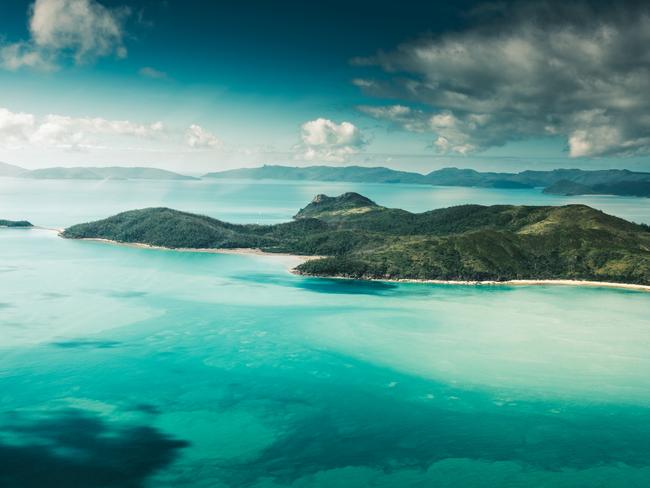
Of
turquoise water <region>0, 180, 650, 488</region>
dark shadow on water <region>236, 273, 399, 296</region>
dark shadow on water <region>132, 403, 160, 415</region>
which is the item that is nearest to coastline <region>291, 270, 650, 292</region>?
dark shadow on water <region>236, 273, 399, 296</region>

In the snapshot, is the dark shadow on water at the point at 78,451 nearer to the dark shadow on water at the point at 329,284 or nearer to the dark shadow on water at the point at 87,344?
the dark shadow on water at the point at 87,344

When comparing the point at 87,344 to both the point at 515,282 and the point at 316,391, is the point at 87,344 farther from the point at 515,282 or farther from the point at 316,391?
the point at 515,282

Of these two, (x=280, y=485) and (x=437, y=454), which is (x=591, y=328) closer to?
(x=437, y=454)

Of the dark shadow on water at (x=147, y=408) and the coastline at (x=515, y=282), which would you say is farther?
the coastline at (x=515, y=282)

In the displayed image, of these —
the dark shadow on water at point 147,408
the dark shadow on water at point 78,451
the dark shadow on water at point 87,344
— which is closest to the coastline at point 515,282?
the dark shadow on water at point 87,344

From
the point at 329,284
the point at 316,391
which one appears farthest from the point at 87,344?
the point at 329,284

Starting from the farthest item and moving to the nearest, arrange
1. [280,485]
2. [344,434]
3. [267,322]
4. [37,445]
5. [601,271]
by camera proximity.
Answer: [601,271] < [267,322] < [344,434] < [37,445] < [280,485]

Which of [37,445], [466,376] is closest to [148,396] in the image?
[37,445]
